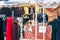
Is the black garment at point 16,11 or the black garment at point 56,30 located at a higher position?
the black garment at point 16,11

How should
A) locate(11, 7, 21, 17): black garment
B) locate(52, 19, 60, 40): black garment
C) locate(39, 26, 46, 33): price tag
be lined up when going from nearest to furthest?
locate(52, 19, 60, 40): black garment < locate(39, 26, 46, 33): price tag < locate(11, 7, 21, 17): black garment

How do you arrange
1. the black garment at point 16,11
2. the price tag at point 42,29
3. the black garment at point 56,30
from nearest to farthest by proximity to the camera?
the black garment at point 56,30 → the price tag at point 42,29 → the black garment at point 16,11

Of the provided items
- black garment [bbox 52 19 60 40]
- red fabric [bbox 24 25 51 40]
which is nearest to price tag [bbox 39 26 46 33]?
red fabric [bbox 24 25 51 40]

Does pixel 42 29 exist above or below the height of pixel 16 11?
below

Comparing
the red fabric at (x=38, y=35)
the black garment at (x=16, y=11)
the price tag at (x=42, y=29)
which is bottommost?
the red fabric at (x=38, y=35)

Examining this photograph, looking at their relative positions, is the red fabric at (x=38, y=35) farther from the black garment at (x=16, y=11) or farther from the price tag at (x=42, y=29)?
the black garment at (x=16, y=11)

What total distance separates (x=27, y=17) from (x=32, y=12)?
86 millimetres

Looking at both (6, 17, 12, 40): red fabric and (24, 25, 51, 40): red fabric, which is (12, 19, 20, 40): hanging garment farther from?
(24, 25, 51, 40): red fabric

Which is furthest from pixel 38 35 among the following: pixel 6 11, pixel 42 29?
pixel 6 11

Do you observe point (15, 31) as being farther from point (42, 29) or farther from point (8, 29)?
point (42, 29)

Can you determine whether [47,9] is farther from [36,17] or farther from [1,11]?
[1,11]

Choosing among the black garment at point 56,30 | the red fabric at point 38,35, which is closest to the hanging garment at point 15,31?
the red fabric at point 38,35

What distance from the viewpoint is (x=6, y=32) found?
2.02m

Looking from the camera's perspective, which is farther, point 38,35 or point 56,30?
point 38,35
